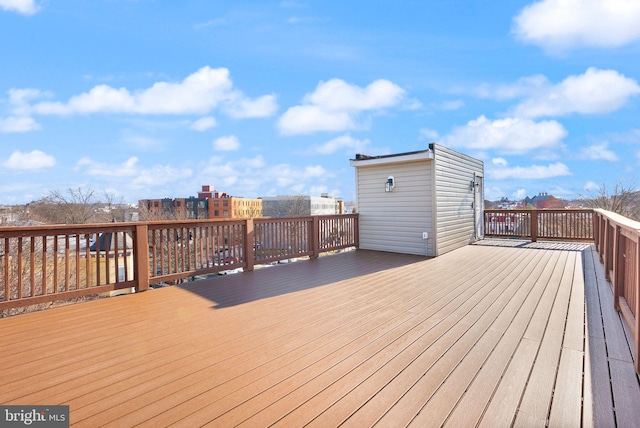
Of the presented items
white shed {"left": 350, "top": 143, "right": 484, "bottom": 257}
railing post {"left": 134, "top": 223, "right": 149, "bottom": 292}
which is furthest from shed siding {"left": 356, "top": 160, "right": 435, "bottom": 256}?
railing post {"left": 134, "top": 223, "right": 149, "bottom": 292}

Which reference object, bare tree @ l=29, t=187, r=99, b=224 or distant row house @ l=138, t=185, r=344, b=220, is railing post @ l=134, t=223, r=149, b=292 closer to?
bare tree @ l=29, t=187, r=99, b=224

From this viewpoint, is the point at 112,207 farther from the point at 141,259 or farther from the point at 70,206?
the point at 141,259

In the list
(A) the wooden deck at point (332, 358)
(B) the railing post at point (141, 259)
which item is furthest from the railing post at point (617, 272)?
(B) the railing post at point (141, 259)

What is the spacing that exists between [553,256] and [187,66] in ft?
75.0

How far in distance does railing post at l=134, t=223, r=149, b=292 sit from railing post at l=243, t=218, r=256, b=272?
1453mm

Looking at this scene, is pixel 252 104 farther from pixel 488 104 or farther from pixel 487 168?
pixel 487 168

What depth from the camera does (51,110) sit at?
2719cm

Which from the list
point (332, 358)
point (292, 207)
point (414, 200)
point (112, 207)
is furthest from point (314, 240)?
point (292, 207)

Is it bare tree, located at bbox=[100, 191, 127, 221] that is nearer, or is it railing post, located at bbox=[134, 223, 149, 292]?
railing post, located at bbox=[134, 223, 149, 292]

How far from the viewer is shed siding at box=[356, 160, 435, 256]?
20.6 feet

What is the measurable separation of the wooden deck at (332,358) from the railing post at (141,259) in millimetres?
198

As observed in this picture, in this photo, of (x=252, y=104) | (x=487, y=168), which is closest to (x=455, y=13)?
(x=487, y=168)

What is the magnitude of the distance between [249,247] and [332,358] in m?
3.22

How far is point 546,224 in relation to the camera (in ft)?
26.7
